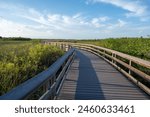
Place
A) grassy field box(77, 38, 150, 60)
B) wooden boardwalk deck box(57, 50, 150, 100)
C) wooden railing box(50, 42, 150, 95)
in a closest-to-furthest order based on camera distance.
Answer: wooden boardwalk deck box(57, 50, 150, 100) < wooden railing box(50, 42, 150, 95) < grassy field box(77, 38, 150, 60)

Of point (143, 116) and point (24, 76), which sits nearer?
point (143, 116)

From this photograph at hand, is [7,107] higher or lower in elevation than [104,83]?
higher

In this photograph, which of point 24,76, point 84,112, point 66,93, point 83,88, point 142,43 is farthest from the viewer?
point 142,43

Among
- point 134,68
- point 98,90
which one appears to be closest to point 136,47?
point 134,68

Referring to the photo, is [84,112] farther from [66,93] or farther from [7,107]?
[66,93]

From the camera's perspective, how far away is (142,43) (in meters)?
42.3

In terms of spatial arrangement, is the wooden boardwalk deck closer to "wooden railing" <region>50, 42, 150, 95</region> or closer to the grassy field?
"wooden railing" <region>50, 42, 150, 95</region>

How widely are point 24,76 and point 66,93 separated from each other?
3738 mm

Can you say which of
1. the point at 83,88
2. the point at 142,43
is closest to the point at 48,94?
the point at 83,88

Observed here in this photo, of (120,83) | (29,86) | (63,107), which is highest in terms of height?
(29,86)

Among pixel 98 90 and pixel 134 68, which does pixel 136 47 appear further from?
pixel 98 90

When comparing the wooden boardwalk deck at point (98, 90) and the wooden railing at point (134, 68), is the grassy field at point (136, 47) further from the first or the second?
the wooden boardwalk deck at point (98, 90)

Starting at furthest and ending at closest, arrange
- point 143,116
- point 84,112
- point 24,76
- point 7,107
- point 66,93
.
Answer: point 24,76, point 66,93, point 143,116, point 84,112, point 7,107

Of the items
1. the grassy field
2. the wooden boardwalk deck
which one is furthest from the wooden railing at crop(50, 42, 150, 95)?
the grassy field
